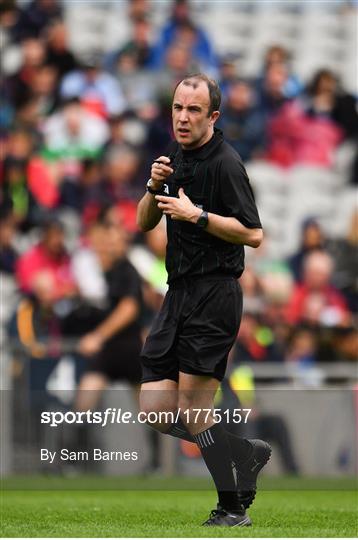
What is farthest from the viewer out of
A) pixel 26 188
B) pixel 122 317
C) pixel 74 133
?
pixel 74 133

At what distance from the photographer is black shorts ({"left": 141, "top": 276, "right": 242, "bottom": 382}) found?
6.64m

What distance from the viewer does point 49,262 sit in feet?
48.4

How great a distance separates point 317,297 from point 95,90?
3.94m

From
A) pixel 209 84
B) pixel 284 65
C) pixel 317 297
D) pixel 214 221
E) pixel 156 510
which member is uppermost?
pixel 284 65

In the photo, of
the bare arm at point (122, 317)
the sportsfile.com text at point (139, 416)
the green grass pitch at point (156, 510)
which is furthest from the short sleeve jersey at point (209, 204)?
the bare arm at point (122, 317)

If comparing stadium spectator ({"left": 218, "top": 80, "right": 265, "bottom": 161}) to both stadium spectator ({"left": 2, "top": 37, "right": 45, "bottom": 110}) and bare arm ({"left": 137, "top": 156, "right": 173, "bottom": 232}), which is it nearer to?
stadium spectator ({"left": 2, "top": 37, "right": 45, "bottom": 110})

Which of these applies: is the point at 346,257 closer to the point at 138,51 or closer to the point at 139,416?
the point at 138,51

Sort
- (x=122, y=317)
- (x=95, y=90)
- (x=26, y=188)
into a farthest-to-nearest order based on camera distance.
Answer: (x=95, y=90), (x=26, y=188), (x=122, y=317)

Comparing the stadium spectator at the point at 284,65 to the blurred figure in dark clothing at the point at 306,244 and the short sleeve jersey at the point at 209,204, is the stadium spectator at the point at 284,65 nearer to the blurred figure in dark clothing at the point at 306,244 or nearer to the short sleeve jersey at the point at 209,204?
the blurred figure in dark clothing at the point at 306,244

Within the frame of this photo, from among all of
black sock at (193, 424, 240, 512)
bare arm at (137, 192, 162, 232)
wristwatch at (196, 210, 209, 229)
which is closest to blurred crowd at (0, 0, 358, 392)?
bare arm at (137, 192, 162, 232)

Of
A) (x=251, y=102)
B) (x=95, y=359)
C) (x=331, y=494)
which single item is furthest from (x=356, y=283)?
(x=331, y=494)

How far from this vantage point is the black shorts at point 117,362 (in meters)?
12.6

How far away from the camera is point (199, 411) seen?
6.66m

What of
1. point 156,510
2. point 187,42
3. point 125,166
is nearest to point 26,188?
point 125,166
